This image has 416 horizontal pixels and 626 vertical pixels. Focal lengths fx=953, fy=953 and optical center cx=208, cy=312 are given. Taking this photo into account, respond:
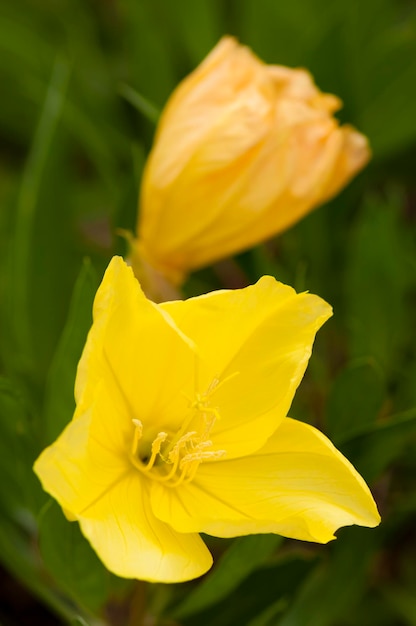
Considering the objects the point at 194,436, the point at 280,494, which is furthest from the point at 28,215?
the point at 280,494

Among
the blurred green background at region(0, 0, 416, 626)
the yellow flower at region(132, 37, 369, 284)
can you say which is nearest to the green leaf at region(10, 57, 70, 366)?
the blurred green background at region(0, 0, 416, 626)

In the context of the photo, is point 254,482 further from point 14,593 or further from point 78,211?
point 78,211

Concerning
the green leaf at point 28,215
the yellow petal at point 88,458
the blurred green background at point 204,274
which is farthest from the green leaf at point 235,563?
the green leaf at point 28,215

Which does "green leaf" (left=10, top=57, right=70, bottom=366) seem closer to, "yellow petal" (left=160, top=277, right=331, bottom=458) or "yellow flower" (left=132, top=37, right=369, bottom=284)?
"yellow flower" (left=132, top=37, right=369, bottom=284)

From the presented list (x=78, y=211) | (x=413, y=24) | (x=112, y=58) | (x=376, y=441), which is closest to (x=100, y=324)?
(x=376, y=441)

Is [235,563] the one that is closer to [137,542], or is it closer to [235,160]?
Result: [137,542]

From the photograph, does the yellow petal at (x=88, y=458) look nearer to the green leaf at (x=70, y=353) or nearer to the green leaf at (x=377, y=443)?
the green leaf at (x=70, y=353)
